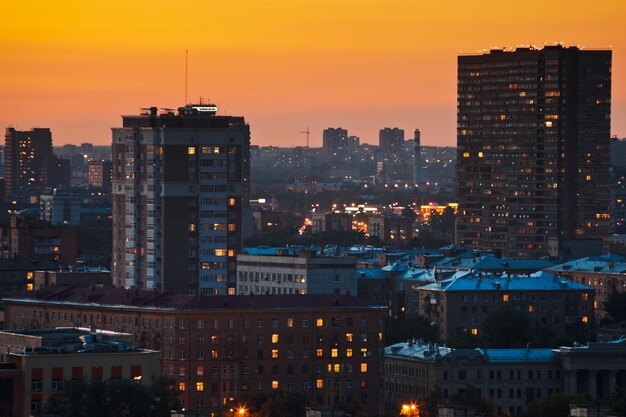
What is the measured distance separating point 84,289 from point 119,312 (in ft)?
36.0

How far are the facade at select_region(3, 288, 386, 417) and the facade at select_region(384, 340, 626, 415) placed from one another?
8233mm

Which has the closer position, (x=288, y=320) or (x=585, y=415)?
(x=585, y=415)

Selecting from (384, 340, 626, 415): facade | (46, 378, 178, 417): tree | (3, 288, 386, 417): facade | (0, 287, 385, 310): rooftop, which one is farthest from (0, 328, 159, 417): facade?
(384, 340, 626, 415): facade

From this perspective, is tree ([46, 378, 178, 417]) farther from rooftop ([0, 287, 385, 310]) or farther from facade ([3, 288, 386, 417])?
rooftop ([0, 287, 385, 310])

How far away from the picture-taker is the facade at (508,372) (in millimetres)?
181125

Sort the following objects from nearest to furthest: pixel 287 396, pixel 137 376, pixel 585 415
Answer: pixel 585 415 < pixel 137 376 < pixel 287 396

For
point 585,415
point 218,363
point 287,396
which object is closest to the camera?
point 585,415

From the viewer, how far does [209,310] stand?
16975 cm

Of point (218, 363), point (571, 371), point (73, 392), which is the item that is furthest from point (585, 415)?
point (571, 371)

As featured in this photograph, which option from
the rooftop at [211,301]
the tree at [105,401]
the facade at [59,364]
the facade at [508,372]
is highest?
the rooftop at [211,301]

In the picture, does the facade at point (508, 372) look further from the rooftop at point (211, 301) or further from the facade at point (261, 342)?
the rooftop at point (211, 301)

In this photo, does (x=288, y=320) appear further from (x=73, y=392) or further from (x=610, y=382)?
(x=73, y=392)

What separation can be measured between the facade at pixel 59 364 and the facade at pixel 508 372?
41.4m

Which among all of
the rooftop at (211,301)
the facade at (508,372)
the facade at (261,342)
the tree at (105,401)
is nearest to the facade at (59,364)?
the tree at (105,401)
